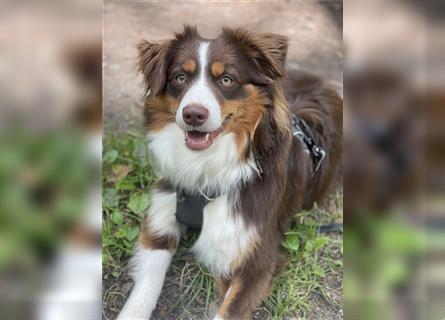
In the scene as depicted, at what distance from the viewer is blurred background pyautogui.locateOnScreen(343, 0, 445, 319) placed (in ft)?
6.97

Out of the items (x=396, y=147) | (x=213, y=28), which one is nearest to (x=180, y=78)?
(x=396, y=147)

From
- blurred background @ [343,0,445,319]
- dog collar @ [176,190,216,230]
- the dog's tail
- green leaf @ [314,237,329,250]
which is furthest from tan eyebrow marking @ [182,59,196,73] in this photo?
green leaf @ [314,237,329,250]

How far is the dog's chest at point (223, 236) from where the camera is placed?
327 centimetres

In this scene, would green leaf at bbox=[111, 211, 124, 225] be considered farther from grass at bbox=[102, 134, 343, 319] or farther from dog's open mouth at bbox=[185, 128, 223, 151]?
dog's open mouth at bbox=[185, 128, 223, 151]

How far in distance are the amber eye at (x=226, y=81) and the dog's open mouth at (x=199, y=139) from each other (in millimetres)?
251

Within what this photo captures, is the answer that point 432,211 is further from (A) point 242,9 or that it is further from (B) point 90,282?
(A) point 242,9

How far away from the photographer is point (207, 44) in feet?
9.98

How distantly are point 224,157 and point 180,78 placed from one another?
0.54 metres

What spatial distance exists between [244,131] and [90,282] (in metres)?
1.26

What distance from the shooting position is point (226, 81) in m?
3.01

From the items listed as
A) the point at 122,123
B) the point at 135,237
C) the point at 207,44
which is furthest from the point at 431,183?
the point at 122,123

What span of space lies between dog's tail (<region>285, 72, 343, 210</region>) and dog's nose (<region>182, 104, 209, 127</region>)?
1176 mm

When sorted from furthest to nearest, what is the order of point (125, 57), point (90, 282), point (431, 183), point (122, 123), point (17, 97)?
1. point (125, 57)
2. point (122, 123)
3. point (90, 282)
4. point (431, 183)
5. point (17, 97)

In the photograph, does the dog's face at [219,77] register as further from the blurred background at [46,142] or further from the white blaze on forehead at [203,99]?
the blurred background at [46,142]
